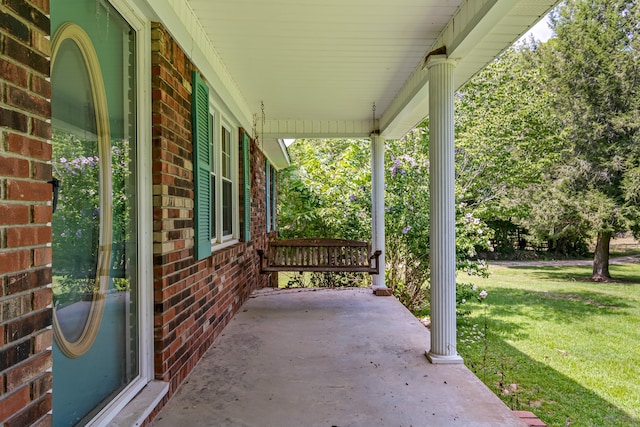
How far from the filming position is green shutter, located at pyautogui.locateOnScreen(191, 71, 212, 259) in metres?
2.91

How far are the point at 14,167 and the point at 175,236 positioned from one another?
140cm

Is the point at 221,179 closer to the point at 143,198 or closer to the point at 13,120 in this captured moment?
the point at 143,198

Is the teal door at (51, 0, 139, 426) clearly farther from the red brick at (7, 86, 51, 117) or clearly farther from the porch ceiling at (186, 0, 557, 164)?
the porch ceiling at (186, 0, 557, 164)

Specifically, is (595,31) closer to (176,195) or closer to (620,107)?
(620,107)

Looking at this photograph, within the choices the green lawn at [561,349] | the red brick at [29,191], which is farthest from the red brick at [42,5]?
the green lawn at [561,349]

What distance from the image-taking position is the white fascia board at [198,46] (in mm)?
2387

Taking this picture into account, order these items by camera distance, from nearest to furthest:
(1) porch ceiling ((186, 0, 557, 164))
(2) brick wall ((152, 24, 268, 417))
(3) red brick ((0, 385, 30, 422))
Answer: (3) red brick ((0, 385, 30, 422)) → (2) brick wall ((152, 24, 268, 417)) → (1) porch ceiling ((186, 0, 557, 164))

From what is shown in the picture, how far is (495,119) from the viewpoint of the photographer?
8484 millimetres

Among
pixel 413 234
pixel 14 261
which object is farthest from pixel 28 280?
pixel 413 234

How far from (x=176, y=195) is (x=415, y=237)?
487cm

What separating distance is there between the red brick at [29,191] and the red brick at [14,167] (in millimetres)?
23

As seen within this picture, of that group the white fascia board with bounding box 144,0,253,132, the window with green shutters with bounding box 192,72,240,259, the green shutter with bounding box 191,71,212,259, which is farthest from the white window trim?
the green shutter with bounding box 191,71,212,259

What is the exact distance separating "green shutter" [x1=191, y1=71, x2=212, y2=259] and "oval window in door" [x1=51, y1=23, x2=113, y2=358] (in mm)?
1016

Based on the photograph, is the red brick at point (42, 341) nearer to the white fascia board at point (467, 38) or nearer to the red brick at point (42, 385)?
the red brick at point (42, 385)
